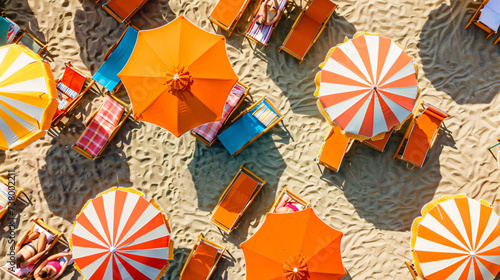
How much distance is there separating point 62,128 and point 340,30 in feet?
21.1

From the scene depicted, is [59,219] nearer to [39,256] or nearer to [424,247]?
[39,256]

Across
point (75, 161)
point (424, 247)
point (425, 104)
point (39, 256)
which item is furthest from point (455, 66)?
point (39, 256)

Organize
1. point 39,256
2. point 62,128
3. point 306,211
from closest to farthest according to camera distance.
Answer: point 306,211 < point 39,256 < point 62,128

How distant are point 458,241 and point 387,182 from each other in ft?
5.97

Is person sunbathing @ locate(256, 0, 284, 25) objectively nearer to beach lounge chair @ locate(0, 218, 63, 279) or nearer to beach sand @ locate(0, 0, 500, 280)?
beach sand @ locate(0, 0, 500, 280)

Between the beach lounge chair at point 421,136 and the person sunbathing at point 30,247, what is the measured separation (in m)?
7.63

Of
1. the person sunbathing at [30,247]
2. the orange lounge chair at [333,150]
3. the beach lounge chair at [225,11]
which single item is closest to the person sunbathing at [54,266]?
the person sunbathing at [30,247]

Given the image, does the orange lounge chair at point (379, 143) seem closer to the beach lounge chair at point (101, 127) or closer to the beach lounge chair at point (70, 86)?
the beach lounge chair at point (101, 127)

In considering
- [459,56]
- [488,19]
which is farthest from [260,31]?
[488,19]

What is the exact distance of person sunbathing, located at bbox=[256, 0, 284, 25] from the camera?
7.72 m

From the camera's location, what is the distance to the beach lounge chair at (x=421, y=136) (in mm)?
7680

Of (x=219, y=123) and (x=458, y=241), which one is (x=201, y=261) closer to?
(x=219, y=123)

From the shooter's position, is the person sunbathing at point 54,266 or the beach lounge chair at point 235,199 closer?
the person sunbathing at point 54,266

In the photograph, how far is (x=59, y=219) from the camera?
312 inches
